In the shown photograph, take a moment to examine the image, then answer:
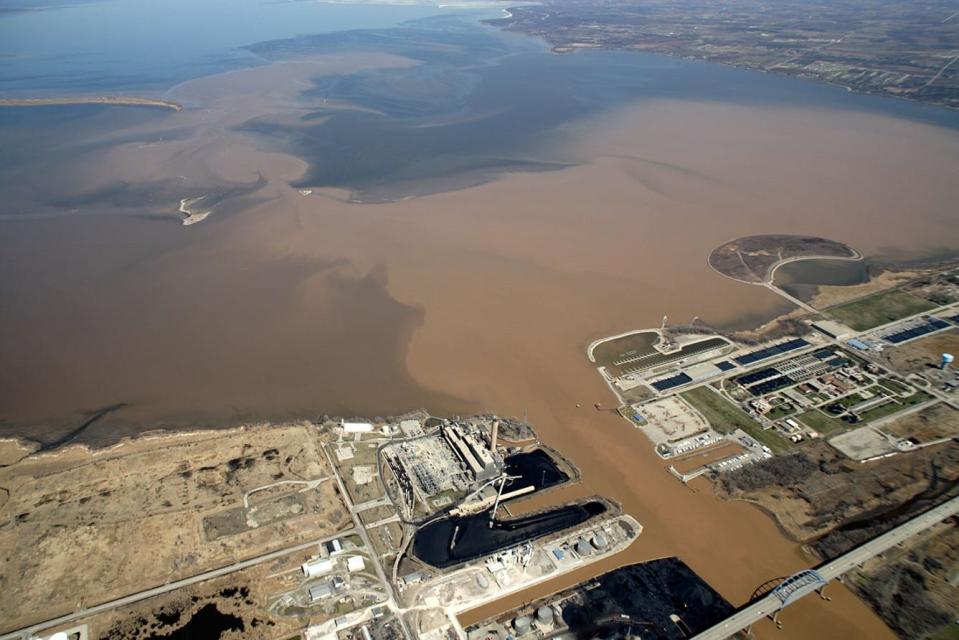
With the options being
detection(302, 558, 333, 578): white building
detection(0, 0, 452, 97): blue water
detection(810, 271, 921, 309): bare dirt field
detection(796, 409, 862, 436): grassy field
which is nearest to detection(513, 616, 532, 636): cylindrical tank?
detection(302, 558, 333, 578): white building

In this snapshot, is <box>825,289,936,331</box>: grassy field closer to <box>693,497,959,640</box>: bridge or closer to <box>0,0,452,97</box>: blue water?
<box>693,497,959,640</box>: bridge

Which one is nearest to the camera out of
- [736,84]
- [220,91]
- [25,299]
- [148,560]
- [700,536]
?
[148,560]

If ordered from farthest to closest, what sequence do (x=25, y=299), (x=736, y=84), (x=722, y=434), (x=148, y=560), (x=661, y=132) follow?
(x=736, y=84), (x=661, y=132), (x=25, y=299), (x=722, y=434), (x=148, y=560)

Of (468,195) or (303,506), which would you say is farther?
(468,195)

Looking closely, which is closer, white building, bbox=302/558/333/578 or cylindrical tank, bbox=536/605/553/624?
cylindrical tank, bbox=536/605/553/624

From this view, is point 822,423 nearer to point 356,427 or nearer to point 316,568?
point 356,427

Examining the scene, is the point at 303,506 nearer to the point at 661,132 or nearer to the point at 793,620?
the point at 793,620

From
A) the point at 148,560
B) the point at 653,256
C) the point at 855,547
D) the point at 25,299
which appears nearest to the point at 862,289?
the point at 653,256
